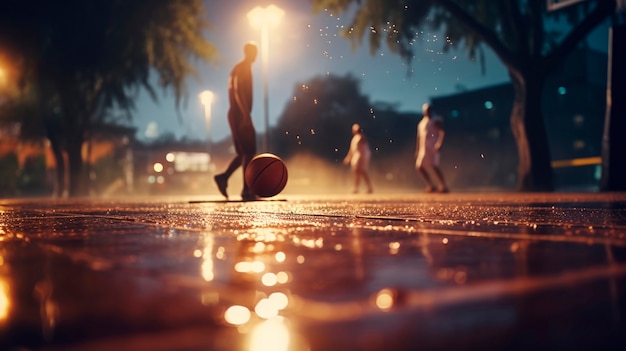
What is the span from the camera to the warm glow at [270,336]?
1127 mm

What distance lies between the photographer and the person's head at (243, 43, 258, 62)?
9945 millimetres

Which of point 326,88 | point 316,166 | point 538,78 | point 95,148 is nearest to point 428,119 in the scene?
point 538,78

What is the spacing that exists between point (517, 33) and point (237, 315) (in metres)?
16.2

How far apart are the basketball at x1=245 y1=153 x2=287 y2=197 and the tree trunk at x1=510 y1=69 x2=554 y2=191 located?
8.49m

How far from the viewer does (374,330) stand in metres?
1.19

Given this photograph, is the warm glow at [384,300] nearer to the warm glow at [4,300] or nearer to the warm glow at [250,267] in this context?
the warm glow at [250,267]

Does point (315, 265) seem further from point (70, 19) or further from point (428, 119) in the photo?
point (70, 19)

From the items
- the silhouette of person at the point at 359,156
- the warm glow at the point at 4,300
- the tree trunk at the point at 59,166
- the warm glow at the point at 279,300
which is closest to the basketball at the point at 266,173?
the warm glow at the point at 4,300

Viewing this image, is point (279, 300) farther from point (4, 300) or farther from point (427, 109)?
point (427, 109)

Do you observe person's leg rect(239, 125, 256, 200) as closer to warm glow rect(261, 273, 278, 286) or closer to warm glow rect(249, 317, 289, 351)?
warm glow rect(261, 273, 278, 286)

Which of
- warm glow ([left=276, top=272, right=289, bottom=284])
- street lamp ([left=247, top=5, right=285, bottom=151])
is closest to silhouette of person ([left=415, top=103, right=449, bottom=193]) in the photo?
street lamp ([left=247, top=5, right=285, bottom=151])

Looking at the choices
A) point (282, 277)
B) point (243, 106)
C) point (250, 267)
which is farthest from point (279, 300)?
point (243, 106)

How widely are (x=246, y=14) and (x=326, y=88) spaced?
109ft

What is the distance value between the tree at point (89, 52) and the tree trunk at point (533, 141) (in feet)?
37.5
